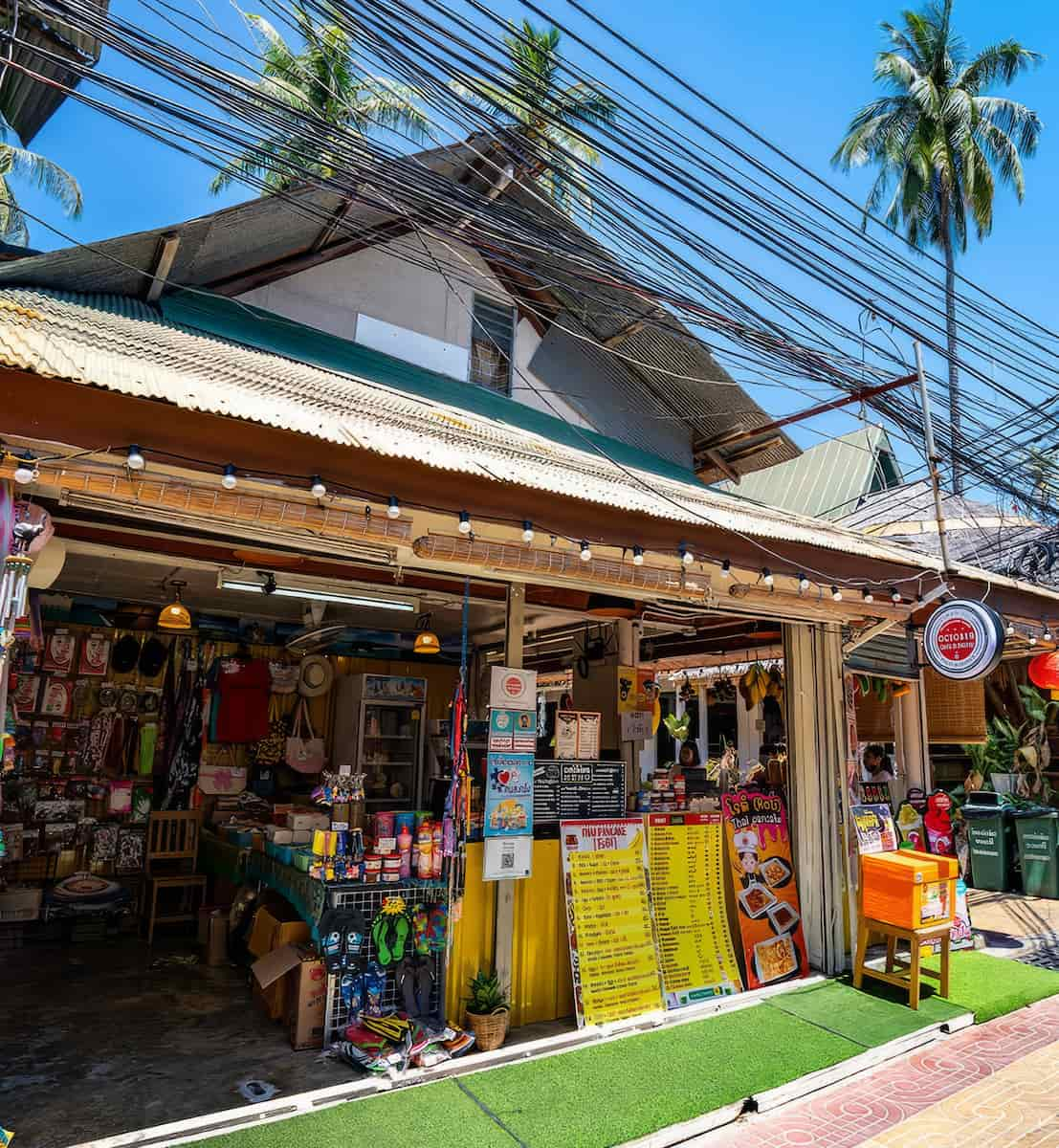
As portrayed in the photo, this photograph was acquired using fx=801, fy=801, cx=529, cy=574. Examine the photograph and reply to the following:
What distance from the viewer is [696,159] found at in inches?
242

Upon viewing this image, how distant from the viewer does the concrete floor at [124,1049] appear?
419 centimetres

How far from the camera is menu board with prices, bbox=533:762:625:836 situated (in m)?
5.96

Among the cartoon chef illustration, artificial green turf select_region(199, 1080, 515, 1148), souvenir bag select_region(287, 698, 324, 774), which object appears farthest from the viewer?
souvenir bag select_region(287, 698, 324, 774)

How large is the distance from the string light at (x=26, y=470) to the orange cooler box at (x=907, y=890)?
250 inches

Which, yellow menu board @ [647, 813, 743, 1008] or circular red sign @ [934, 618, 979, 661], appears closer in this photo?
yellow menu board @ [647, 813, 743, 1008]

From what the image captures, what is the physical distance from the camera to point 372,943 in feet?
17.1

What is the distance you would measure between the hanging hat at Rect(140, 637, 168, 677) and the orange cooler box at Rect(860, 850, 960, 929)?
7273 millimetres

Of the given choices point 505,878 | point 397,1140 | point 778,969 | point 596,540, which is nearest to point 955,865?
point 778,969

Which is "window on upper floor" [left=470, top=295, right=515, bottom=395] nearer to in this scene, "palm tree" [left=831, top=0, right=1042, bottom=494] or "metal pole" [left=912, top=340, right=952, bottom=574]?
"metal pole" [left=912, top=340, right=952, bottom=574]

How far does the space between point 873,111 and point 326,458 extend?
26.4 metres

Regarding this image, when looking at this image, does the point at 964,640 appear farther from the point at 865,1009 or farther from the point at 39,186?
the point at 39,186

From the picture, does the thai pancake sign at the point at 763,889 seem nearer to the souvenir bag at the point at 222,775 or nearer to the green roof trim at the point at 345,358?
the green roof trim at the point at 345,358

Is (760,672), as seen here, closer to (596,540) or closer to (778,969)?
(778,969)

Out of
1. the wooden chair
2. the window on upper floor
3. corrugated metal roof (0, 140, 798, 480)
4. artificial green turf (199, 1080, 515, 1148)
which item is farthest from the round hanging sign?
the wooden chair
